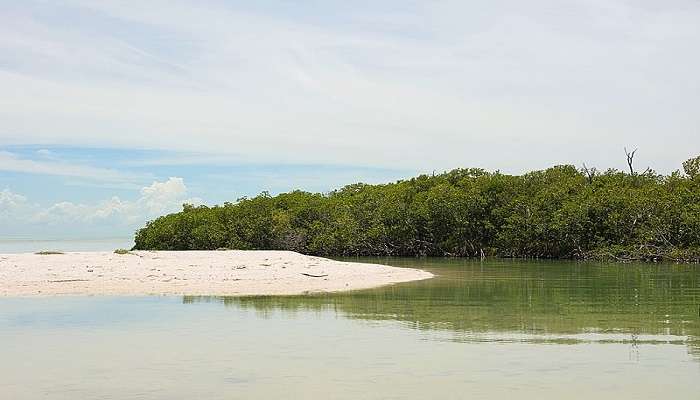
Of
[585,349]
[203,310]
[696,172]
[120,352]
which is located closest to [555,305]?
[585,349]

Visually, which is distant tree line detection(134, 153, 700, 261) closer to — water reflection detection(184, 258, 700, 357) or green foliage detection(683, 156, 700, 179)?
green foliage detection(683, 156, 700, 179)

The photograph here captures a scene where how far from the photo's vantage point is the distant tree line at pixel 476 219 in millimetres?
45719

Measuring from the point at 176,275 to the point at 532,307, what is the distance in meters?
13.5

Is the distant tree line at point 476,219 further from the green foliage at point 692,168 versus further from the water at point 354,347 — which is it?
the water at point 354,347

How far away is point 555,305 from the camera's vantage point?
761 inches

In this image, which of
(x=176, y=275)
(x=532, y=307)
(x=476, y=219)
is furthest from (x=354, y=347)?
(x=476, y=219)

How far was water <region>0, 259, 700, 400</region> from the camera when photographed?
9.88 metres

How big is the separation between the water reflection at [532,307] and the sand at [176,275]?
2.40 m

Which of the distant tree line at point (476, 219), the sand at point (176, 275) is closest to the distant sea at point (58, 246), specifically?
the distant tree line at point (476, 219)

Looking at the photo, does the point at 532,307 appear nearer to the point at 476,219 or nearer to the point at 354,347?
the point at 354,347

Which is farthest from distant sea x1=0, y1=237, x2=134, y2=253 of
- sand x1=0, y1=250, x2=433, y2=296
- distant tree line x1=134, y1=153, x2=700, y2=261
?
sand x1=0, y1=250, x2=433, y2=296

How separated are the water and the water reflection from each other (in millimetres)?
54

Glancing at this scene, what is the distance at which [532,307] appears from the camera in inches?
742

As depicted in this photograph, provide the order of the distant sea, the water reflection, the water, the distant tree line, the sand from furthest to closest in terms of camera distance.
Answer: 1. the distant sea
2. the distant tree line
3. the sand
4. the water reflection
5. the water
